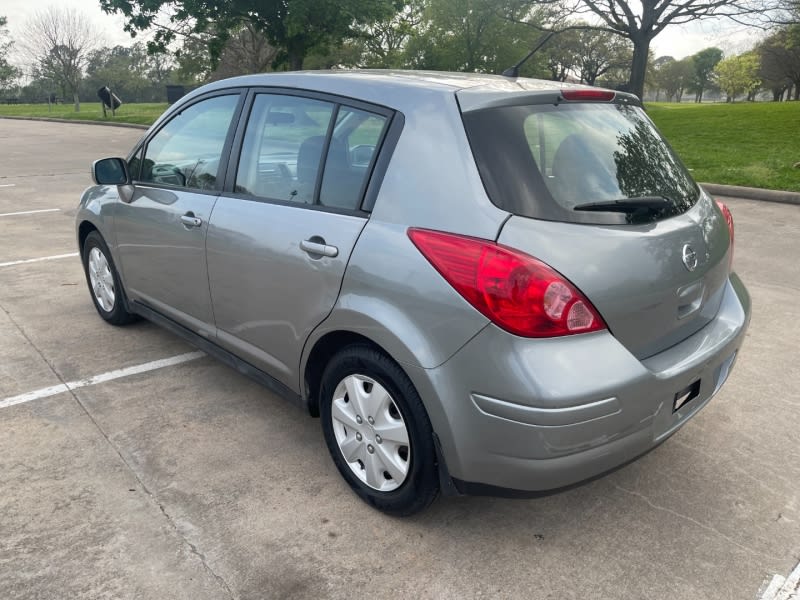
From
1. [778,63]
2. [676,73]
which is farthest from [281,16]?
[676,73]

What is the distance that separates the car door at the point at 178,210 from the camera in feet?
10.8

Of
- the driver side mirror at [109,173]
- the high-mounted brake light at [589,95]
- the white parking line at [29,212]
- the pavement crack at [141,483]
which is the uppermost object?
the high-mounted brake light at [589,95]

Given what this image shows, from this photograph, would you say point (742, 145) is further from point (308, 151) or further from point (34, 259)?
point (308, 151)

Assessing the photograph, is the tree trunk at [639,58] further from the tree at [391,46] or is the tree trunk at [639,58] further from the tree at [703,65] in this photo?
the tree at [703,65]

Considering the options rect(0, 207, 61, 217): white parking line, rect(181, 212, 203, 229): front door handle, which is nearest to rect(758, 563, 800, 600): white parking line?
rect(181, 212, 203, 229): front door handle

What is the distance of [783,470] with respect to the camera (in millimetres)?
2863

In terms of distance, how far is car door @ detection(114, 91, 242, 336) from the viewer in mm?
3293

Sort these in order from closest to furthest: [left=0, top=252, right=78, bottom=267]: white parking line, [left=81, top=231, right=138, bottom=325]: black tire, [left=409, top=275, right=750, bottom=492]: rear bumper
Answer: [left=409, top=275, right=750, bottom=492]: rear bumper < [left=81, top=231, right=138, bottom=325]: black tire < [left=0, top=252, right=78, bottom=267]: white parking line

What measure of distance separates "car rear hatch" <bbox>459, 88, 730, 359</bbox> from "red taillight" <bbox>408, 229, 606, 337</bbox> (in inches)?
1.6

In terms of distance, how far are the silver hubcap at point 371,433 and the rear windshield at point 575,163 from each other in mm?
854

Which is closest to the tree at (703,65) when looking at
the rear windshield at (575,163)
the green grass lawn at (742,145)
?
the green grass lawn at (742,145)

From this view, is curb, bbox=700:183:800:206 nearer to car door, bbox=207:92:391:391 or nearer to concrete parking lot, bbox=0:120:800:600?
concrete parking lot, bbox=0:120:800:600

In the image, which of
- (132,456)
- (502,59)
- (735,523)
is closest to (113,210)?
(132,456)

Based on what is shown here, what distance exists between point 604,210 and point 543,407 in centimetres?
74
